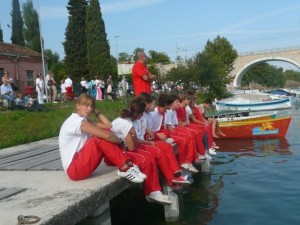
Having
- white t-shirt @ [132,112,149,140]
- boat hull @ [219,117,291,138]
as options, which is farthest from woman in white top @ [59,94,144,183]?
boat hull @ [219,117,291,138]

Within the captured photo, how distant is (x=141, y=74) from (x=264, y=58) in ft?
215

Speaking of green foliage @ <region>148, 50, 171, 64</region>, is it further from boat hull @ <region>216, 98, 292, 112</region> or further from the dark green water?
the dark green water

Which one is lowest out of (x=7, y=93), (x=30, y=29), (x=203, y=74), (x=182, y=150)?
(x=182, y=150)

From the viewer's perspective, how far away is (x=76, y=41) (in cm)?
4812

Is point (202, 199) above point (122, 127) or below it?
below

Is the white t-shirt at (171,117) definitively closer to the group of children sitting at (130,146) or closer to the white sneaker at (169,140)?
the group of children sitting at (130,146)

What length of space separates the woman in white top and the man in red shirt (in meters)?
3.77

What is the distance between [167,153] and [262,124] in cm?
1196

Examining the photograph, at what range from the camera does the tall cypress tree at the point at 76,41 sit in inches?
1871

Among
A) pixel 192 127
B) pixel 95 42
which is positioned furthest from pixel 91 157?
pixel 95 42

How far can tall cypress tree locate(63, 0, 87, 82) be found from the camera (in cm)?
4753

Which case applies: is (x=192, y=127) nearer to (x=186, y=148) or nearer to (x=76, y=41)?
(x=186, y=148)

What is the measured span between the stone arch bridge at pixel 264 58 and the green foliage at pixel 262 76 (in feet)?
62.0

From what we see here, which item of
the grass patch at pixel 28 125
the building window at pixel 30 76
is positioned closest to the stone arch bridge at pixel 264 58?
the building window at pixel 30 76
